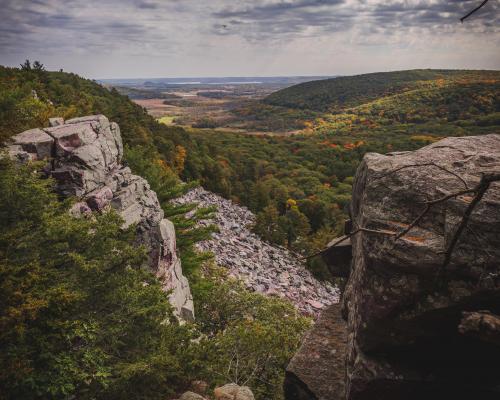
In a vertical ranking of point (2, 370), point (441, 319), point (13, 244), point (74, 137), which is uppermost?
point (74, 137)

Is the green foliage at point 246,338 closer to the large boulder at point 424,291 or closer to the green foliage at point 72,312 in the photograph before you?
the green foliage at point 72,312

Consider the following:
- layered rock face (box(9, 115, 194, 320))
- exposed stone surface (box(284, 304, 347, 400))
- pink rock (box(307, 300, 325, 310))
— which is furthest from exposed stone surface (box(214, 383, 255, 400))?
pink rock (box(307, 300, 325, 310))

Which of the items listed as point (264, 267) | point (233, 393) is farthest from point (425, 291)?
point (264, 267)

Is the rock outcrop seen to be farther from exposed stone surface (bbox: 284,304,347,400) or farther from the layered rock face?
the layered rock face

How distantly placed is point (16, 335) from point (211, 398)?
4.91 metres

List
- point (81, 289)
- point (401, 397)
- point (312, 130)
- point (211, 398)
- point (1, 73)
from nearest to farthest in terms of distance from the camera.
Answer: point (401, 397)
point (81, 289)
point (211, 398)
point (1, 73)
point (312, 130)

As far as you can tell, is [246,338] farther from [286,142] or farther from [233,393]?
[286,142]

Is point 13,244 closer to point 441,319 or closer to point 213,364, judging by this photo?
point 213,364

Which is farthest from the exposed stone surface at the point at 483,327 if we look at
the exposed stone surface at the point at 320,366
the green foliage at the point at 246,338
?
the green foliage at the point at 246,338

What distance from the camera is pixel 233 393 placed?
9641 millimetres

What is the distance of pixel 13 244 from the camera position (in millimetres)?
7898

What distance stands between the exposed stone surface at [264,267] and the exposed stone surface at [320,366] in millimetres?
15363

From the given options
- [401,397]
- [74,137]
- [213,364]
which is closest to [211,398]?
[213,364]

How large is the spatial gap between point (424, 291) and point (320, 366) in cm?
369
